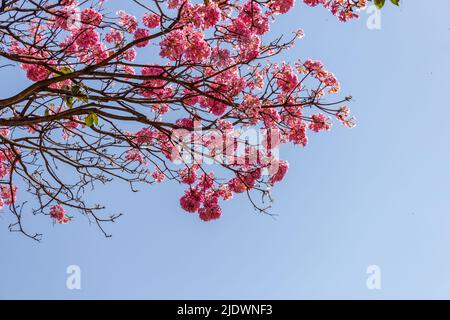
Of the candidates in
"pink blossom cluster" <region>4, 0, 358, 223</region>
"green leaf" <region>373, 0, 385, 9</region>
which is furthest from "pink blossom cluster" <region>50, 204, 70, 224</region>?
"green leaf" <region>373, 0, 385, 9</region>

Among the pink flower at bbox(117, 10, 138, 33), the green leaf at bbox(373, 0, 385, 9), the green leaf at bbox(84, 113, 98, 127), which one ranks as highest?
the pink flower at bbox(117, 10, 138, 33)

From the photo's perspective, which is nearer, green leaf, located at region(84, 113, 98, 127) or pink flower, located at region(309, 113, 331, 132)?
green leaf, located at region(84, 113, 98, 127)

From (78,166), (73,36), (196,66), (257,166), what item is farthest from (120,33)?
(257,166)

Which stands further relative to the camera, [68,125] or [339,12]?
[68,125]

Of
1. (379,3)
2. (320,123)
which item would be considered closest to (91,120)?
(320,123)

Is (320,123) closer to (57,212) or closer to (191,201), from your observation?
(191,201)

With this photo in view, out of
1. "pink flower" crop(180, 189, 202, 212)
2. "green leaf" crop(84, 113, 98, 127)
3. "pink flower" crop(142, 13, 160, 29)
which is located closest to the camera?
"green leaf" crop(84, 113, 98, 127)

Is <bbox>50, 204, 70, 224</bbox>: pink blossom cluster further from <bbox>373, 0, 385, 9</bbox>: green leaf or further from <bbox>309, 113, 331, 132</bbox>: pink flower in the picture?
<bbox>373, 0, 385, 9</bbox>: green leaf

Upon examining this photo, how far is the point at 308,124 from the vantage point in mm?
5555

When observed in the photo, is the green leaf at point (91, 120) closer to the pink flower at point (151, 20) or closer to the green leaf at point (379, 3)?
the pink flower at point (151, 20)

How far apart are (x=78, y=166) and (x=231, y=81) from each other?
1.88 metres

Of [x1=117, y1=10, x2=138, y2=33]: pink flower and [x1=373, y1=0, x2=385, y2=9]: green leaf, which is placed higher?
[x1=117, y1=10, x2=138, y2=33]: pink flower

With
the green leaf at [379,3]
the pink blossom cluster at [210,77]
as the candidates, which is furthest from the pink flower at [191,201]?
the green leaf at [379,3]

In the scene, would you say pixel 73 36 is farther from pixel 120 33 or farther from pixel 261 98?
pixel 261 98
